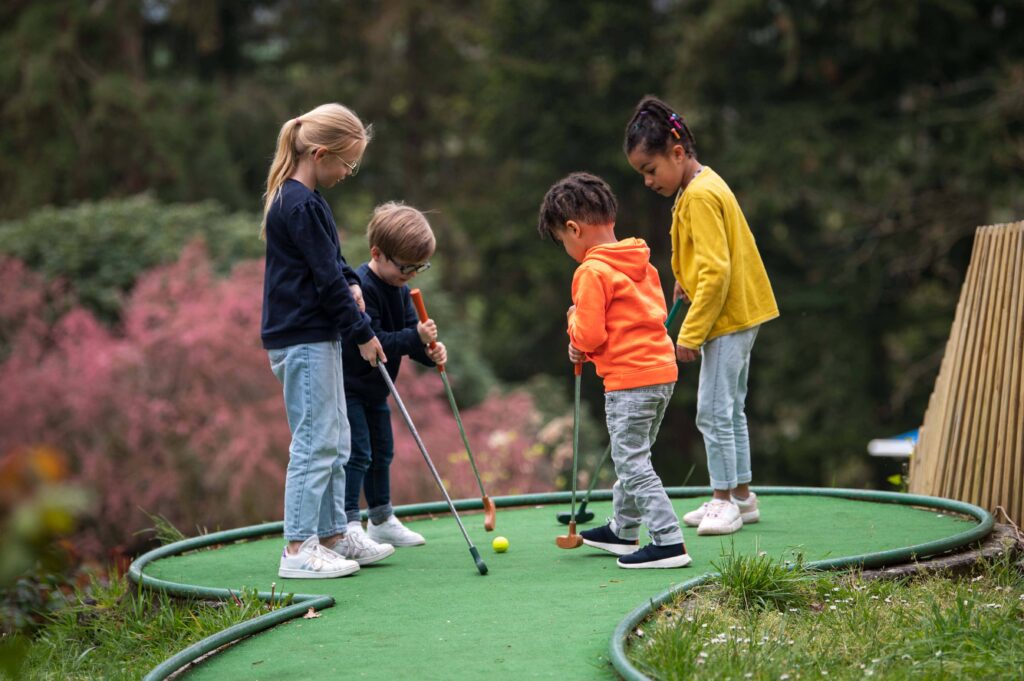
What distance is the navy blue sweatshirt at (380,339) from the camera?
14.3ft

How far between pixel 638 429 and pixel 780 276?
11149mm

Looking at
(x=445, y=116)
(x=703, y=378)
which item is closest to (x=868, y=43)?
(x=445, y=116)

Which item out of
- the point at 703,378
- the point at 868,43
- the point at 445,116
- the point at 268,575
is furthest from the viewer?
the point at 445,116

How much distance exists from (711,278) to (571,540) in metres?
1.05

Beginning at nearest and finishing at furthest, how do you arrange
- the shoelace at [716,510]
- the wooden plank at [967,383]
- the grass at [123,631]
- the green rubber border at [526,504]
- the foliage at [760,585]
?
the green rubber border at [526,504] → the foliage at [760,585] → the grass at [123,631] → the shoelace at [716,510] → the wooden plank at [967,383]

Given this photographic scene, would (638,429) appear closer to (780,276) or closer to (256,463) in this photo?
(256,463)

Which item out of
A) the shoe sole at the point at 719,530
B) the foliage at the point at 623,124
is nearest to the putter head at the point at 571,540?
the shoe sole at the point at 719,530

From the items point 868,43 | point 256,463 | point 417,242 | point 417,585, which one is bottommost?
point 256,463

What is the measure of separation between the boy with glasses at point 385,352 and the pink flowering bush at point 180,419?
3.34m

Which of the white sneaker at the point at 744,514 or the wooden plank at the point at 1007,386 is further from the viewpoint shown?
the white sneaker at the point at 744,514

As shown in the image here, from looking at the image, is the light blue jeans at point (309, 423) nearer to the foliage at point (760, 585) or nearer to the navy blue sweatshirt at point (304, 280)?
the navy blue sweatshirt at point (304, 280)

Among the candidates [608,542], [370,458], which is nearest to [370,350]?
[370,458]

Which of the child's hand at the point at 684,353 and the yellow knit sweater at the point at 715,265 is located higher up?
the yellow knit sweater at the point at 715,265

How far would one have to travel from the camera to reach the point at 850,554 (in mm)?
3865
